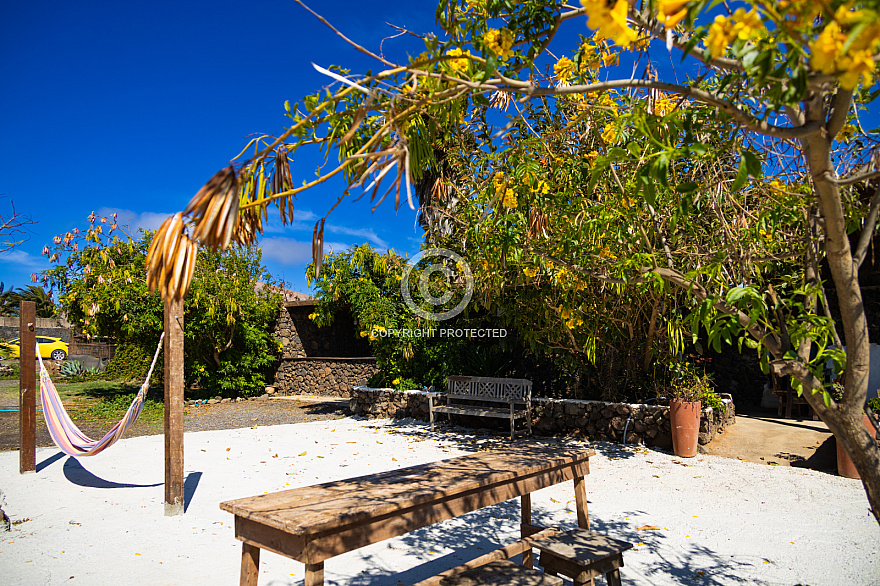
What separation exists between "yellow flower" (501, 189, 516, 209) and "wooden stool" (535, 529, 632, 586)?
1.96 meters

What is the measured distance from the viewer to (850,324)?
5.18ft

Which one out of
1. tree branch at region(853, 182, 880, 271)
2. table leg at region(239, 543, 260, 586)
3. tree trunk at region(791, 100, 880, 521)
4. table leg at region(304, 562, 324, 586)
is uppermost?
tree branch at region(853, 182, 880, 271)

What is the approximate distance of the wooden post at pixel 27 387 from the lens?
16.1 ft

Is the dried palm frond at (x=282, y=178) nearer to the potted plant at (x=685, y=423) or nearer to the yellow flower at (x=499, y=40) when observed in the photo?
the yellow flower at (x=499, y=40)

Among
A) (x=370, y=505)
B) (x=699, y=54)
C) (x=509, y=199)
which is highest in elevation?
(x=509, y=199)

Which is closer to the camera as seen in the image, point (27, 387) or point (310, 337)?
point (27, 387)

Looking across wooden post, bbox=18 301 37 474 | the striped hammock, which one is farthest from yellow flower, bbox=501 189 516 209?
wooden post, bbox=18 301 37 474

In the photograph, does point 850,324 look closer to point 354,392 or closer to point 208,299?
point 354,392

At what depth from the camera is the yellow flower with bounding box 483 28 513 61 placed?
166 cm

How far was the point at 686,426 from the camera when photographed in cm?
553

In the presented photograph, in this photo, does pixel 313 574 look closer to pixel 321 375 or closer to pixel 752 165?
pixel 752 165

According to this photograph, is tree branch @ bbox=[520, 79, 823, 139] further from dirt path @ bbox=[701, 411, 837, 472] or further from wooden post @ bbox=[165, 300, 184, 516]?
dirt path @ bbox=[701, 411, 837, 472]

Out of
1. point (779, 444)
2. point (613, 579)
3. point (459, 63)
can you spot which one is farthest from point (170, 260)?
point (779, 444)

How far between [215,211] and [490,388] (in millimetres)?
6388
